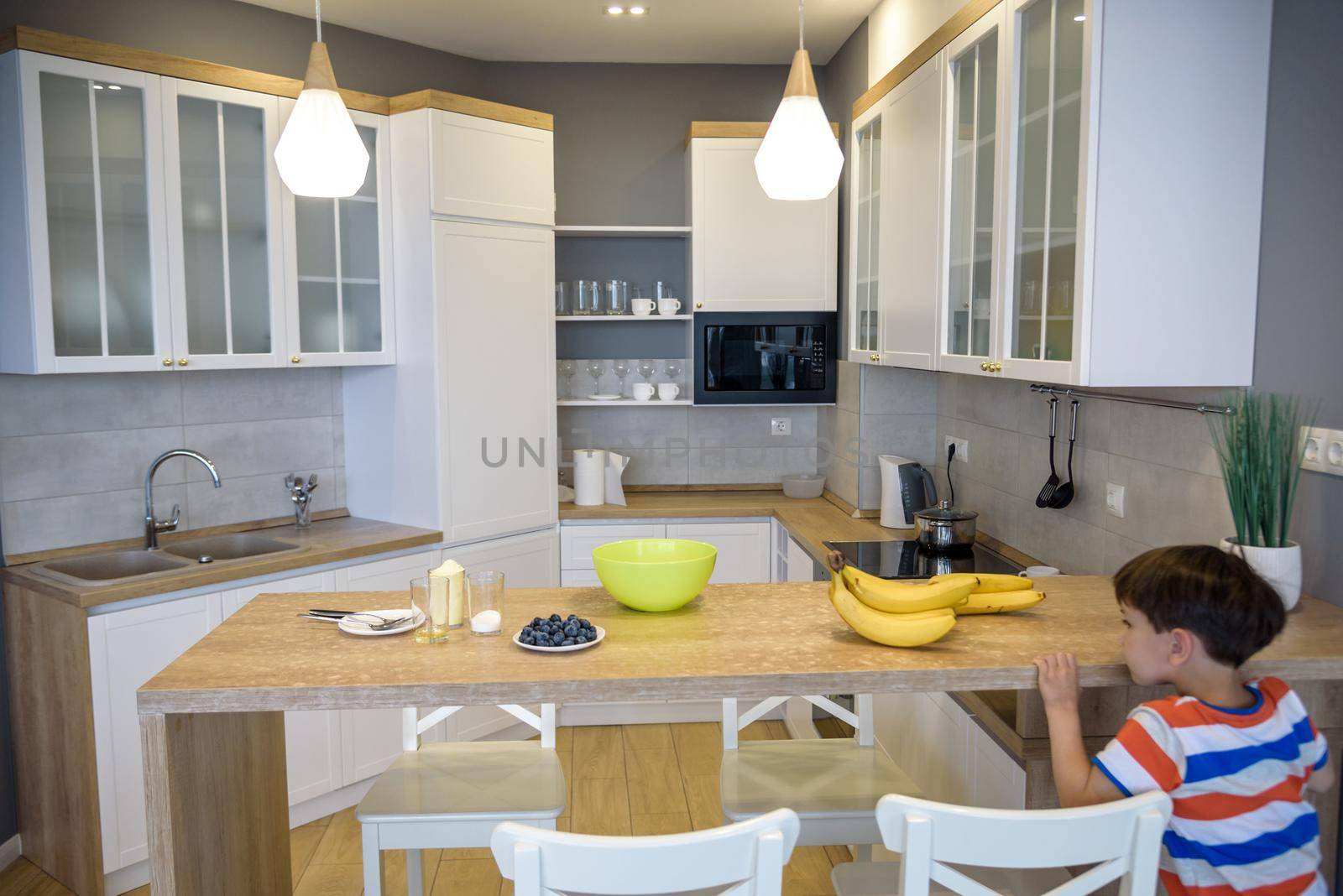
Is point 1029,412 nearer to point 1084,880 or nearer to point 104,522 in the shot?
point 1084,880

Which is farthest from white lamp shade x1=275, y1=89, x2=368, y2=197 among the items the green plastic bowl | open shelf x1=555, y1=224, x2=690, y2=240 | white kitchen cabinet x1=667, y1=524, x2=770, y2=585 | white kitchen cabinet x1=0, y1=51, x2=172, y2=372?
white kitchen cabinet x1=667, y1=524, x2=770, y2=585

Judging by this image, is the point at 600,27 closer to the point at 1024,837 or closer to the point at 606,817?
the point at 606,817

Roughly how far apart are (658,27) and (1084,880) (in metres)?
3.66

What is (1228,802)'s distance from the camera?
154cm

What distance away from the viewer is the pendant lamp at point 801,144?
2.13 metres

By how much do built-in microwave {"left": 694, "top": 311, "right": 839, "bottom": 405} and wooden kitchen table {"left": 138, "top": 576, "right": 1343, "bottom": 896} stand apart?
2412mm

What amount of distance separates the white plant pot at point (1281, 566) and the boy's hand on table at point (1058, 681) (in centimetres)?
50

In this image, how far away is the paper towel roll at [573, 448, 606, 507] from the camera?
176 inches

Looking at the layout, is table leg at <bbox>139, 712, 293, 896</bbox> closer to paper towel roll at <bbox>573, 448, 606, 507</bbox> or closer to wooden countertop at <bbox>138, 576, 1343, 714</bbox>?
wooden countertop at <bbox>138, 576, 1343, 714</bbox>

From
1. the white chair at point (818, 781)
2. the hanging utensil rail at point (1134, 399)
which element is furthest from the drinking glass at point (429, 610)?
the hanging utensil rail at point (1134, 399)

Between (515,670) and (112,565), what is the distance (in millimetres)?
2290

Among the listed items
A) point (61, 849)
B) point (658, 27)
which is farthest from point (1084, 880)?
point (658, 27)

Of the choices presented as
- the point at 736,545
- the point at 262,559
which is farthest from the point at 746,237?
the point at 262,559

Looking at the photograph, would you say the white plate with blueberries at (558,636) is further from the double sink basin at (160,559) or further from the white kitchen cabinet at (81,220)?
the white kitchen cabinet at (81,220)
